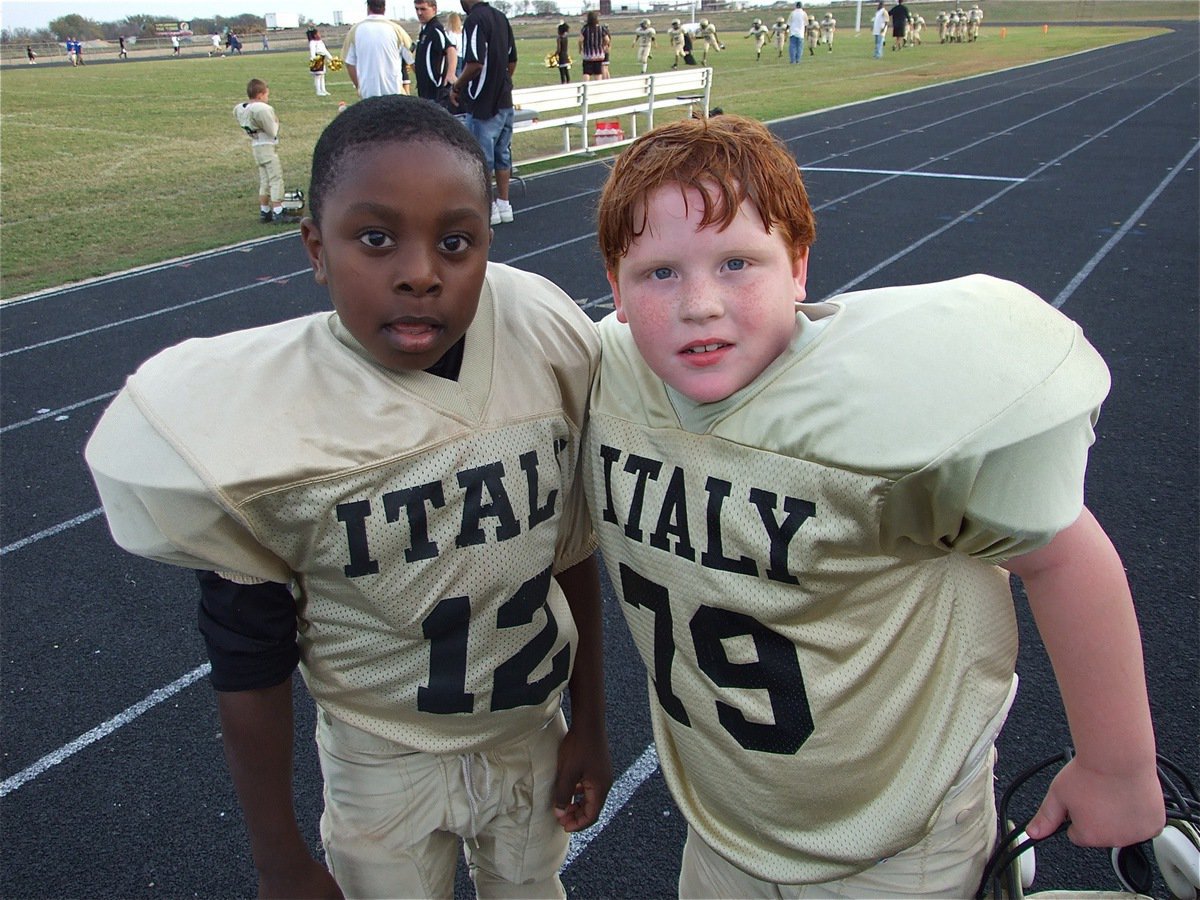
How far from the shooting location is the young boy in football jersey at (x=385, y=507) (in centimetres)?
122

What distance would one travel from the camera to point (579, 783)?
63.6 inches

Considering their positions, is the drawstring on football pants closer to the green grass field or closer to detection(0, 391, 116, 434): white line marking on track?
detection(0, 391, 116, 434): white line marking on track

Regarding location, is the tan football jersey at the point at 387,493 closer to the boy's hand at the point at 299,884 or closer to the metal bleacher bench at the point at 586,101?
the boy's hand at the point at 299,884

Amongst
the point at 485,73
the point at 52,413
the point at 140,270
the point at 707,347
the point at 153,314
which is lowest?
the point at 52,413

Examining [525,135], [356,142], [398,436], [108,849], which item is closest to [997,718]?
[398,436]

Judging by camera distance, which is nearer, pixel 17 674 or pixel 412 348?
pixel 412 348

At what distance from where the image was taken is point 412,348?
1.27 m

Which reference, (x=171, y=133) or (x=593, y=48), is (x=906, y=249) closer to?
(x=593, y=48)

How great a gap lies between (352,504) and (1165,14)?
7399cm

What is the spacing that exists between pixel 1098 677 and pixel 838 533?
0.34 metres

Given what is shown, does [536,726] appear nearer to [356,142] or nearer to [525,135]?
[356,142]

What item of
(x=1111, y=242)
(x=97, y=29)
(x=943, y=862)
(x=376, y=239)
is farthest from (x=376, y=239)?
(x=97, y=29)

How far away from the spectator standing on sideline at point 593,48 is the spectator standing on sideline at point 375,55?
963 centimetres

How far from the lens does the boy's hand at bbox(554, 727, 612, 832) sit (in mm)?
1604
